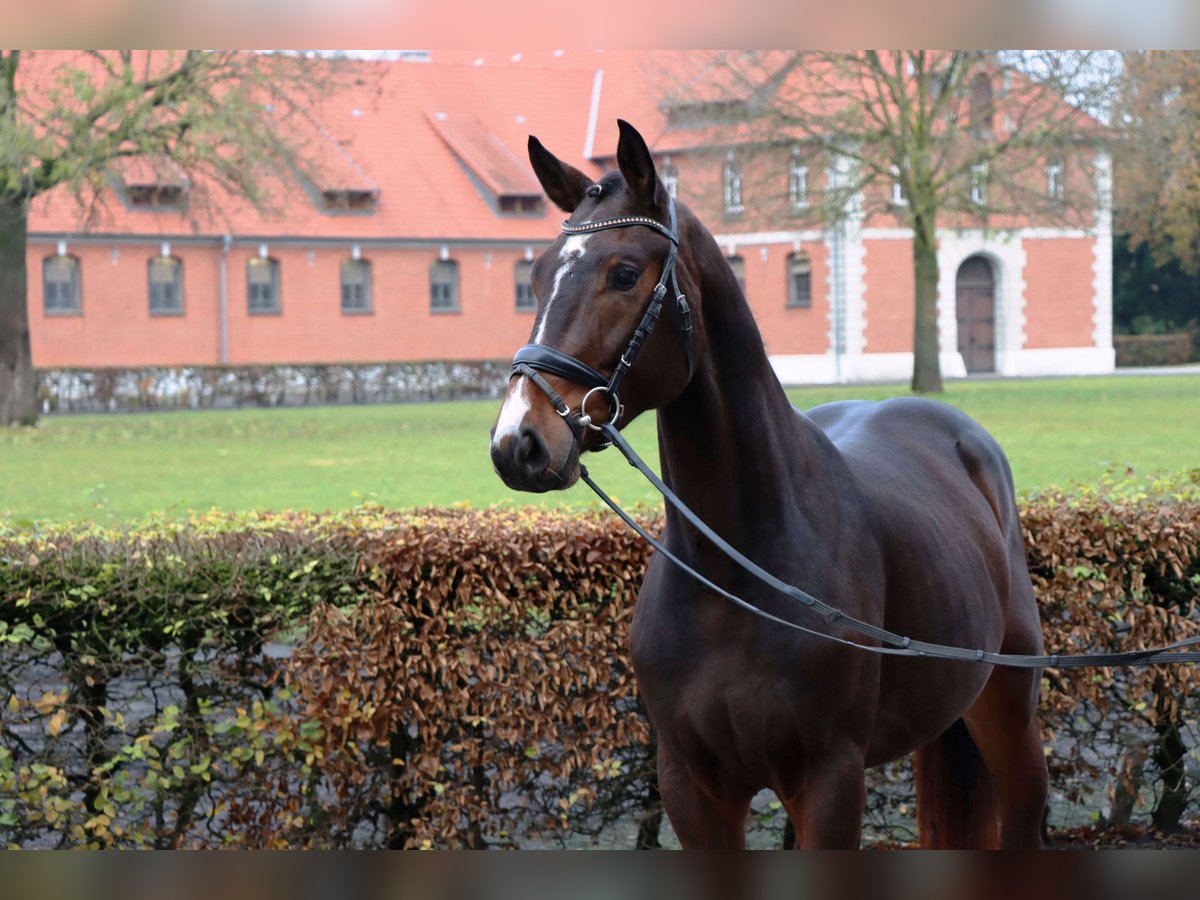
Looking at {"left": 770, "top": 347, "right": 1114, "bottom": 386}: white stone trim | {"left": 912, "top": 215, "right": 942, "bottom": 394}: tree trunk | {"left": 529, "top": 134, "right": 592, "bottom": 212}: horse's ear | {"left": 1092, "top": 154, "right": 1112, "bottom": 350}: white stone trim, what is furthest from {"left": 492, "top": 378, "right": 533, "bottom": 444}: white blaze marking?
{"left": 1092, "top": 154, "right": 1112, "bottom": 350}: white stone trim

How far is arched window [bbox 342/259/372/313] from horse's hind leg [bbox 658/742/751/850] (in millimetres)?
43124

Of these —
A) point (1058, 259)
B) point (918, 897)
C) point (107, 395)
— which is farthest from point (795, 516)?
point (1058, 259)

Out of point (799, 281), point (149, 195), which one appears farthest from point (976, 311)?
point (149, 195)

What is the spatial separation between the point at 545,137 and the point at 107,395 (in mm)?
18758

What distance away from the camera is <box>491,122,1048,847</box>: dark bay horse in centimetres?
296

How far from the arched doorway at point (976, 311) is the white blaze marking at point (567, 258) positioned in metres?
47.1

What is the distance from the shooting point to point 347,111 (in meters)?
47.4

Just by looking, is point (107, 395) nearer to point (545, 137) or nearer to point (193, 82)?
point (193, 82)

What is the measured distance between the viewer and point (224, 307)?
142ft

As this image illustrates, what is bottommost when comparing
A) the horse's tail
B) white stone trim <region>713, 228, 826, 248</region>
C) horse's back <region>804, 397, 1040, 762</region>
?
the horse's tail

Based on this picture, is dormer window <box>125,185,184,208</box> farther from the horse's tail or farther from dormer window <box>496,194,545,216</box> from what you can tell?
the horse's tail

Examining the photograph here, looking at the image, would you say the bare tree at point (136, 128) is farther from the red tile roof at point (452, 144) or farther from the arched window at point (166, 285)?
the arched window at point (166, 285)

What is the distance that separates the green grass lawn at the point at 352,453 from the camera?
53.8 ft

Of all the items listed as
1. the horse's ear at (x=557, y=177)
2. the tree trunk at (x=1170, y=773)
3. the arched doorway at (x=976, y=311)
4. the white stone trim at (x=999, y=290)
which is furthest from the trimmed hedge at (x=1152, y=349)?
the horse's ear at (x=557, y=177)
